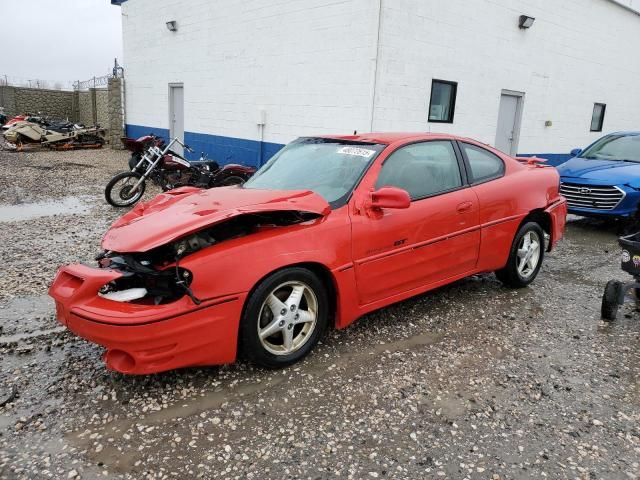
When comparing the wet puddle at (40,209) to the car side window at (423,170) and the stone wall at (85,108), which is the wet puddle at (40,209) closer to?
the car side window at (423,170)

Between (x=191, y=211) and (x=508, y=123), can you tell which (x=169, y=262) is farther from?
(x=508, y=123)

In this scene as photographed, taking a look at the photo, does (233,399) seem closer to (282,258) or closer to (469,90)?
(282,258)

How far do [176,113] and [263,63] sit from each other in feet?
16.6

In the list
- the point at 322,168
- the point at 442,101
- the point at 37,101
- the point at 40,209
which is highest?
the point at 442,101

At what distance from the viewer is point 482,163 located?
182 inches

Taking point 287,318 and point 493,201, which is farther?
point 493,201

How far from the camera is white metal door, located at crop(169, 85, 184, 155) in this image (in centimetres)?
1448

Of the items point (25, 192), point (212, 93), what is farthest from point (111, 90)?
point (25, 192)

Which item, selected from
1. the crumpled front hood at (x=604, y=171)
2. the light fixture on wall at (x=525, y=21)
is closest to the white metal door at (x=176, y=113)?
the light fixture on wall at (x=525, y=21)

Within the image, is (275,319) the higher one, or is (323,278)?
(323,278)

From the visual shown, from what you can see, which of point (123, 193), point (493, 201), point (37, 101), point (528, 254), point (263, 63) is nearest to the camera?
point (493, 201)

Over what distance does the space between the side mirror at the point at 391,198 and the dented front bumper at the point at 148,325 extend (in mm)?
1194

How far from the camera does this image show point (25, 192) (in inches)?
376

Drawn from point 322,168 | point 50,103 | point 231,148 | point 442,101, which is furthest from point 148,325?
point 50,103
